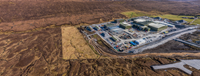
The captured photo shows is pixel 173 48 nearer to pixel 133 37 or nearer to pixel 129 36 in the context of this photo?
pixel 133 37

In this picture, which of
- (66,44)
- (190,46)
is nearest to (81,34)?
(66,44)

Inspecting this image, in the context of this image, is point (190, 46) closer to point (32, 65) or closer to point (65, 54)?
point (65, 54)

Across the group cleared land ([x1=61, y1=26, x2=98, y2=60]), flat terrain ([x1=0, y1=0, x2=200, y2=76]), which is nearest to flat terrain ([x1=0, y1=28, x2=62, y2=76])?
flat terrain ([x1=0, y1=0, x2=200, y2=76])

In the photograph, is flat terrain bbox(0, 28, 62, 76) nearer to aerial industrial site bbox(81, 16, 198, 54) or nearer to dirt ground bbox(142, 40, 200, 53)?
aerial industrial site bbox(81, 16, 198, 54)

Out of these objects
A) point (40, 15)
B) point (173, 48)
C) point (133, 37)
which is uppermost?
point (40, 15)

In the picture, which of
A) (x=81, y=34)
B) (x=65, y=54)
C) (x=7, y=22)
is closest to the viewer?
(x=65, y=54)

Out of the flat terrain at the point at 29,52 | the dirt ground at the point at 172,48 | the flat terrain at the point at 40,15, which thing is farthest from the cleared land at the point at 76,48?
the dirt ground at the point at 172,48

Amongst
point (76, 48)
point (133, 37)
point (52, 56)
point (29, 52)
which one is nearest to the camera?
point (52, 56)

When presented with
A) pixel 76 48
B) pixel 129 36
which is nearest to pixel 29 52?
pixel 76 48
